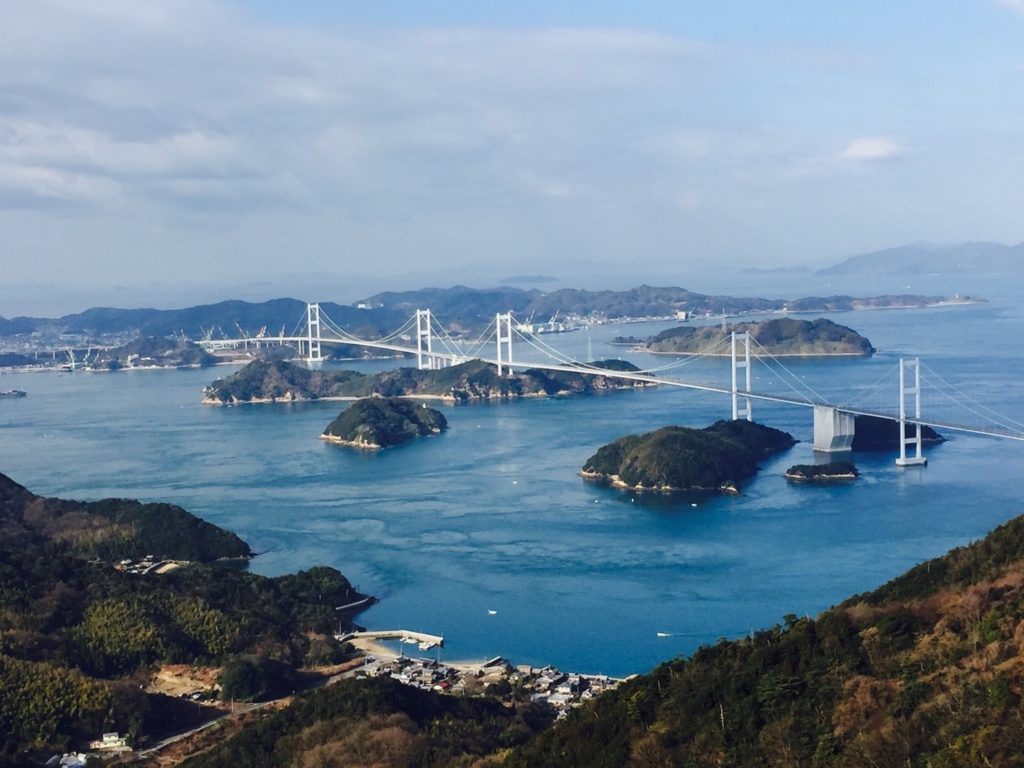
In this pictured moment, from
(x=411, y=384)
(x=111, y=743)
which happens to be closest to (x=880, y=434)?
(x=411, y=384)

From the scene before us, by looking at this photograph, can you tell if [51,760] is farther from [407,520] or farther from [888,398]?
[888,398]

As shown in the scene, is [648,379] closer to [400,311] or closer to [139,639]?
[139,639]

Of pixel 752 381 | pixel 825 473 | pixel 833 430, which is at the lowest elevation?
pixel 825 473

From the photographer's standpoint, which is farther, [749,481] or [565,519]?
[749,481]

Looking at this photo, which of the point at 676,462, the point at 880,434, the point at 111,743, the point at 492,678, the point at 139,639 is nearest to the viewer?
the point at 111,743

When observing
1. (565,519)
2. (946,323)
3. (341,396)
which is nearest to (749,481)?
(565,519)

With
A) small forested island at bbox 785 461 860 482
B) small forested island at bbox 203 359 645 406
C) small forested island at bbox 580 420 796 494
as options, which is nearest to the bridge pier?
small forested island at bbox 580 420 796 494

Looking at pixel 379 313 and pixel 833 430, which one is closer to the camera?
pixel 833 430
